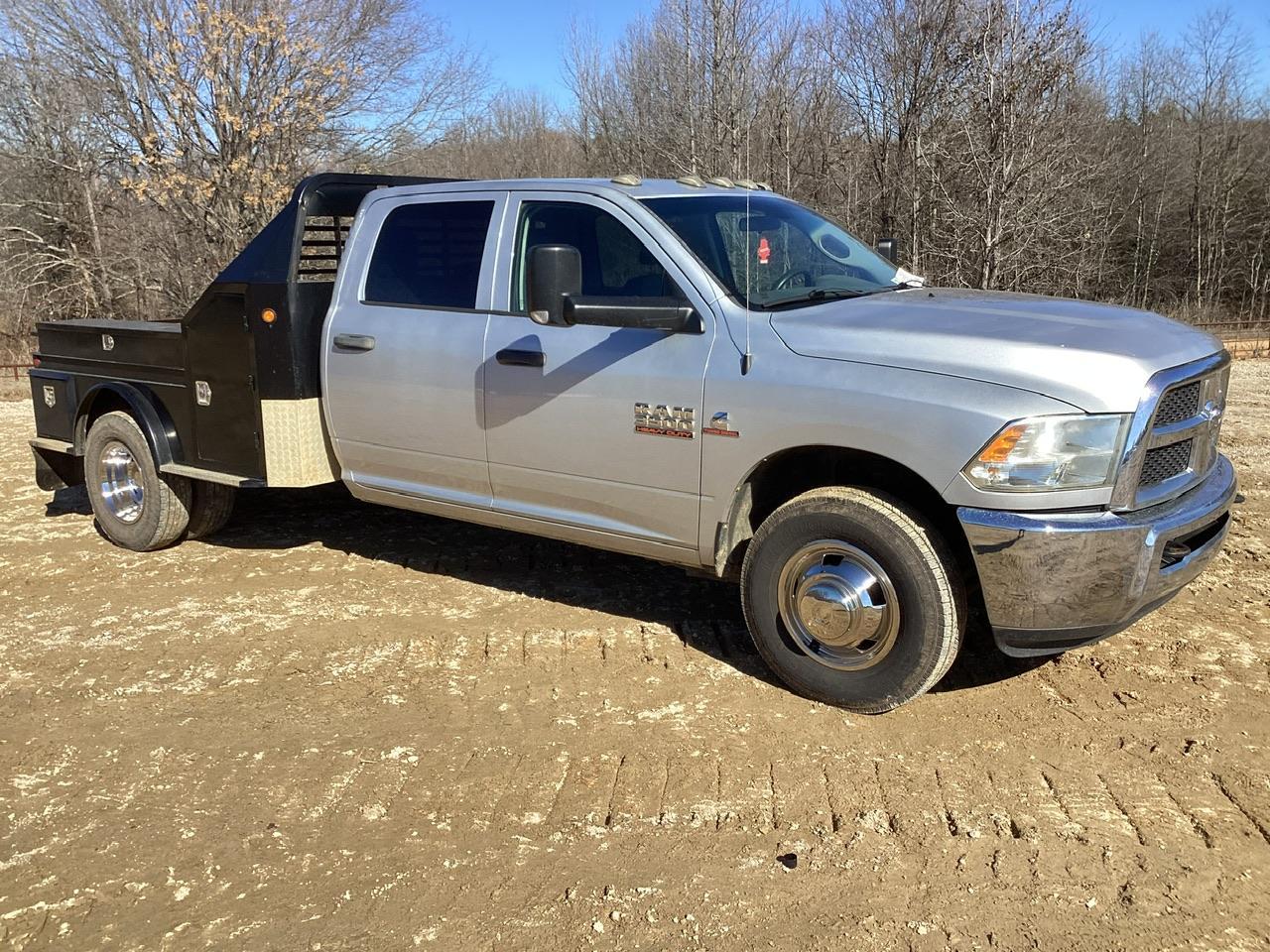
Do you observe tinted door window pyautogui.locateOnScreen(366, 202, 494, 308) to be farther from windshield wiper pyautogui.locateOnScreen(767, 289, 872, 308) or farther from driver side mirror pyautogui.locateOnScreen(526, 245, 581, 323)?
windshield wiper pyautogui.locateOnScreen(767, 289, 872, 308)

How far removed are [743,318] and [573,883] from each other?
2.23 meters

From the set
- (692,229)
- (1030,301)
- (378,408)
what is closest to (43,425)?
(378,408)

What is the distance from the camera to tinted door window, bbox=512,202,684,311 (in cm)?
448

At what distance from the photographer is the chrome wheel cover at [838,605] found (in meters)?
3.94

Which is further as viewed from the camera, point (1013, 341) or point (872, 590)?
point (872, 590)

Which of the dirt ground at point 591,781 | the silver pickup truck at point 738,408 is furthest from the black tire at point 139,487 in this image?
the dirt ground at point 591,781

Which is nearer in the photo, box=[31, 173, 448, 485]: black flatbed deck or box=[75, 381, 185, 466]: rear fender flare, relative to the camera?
box=[31, 173, 448, 485]: black flatbed deck

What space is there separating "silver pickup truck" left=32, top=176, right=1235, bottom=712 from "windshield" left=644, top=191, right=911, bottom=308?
0.02 m

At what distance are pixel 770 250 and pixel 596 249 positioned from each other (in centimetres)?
78

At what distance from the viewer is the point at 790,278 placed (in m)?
4.55

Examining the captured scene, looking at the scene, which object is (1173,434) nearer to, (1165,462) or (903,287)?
(1165,462)

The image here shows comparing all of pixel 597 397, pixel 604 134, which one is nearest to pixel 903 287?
pixel 597 397

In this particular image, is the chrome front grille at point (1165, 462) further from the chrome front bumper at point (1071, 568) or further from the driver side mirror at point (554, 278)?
the driver side mirror at point (554, 278)

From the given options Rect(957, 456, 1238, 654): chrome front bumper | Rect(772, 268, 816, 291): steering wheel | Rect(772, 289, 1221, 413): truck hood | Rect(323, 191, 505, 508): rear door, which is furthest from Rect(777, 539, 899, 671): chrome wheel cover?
Rect(323, 191, 505, 508): rear door
